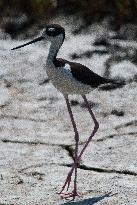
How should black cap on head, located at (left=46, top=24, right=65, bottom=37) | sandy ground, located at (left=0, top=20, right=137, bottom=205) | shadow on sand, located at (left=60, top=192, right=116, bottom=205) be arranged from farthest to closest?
1. sandy ground, located at (left=0, top=20, right=137, bottom=205)
2. black cap on head, located at (left=46, top=24, right=65, bottom=37)
3. shadow on sand, located at (left=60, top=192, right=116, bottom=205)

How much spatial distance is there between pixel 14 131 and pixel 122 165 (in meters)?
1.06

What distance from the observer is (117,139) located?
5.56 metres

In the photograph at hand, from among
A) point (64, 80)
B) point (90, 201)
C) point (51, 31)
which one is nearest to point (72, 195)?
point (90, 201)

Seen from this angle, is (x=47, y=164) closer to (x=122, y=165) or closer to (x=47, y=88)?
(x=122, y=165)

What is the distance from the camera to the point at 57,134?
572cm

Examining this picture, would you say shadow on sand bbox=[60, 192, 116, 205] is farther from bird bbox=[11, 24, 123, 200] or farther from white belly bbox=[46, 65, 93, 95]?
white belly bbox=[46, 65, 93, 95]

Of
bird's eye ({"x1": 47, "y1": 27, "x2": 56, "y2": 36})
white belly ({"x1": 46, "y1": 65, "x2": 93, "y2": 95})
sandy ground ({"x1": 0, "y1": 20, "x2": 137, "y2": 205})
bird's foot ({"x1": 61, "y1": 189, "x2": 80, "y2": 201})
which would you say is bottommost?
sandy ground ({"x1": 0, "y1": 20, "x2": 137, "y2": 205})

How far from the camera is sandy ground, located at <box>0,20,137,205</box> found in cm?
465

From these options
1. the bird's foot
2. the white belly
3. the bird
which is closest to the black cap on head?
the bird

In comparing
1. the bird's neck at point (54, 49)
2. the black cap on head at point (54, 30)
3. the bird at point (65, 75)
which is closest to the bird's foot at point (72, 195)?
the bird at point (65, 75)

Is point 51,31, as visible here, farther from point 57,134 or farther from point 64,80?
point 57,134

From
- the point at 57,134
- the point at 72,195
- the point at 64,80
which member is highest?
the point at 64,80

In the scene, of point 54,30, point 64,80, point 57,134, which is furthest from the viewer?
point 57,134

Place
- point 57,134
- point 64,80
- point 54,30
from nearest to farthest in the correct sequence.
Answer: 1. point 64,80
2. point 54,30
3. point 57,134
